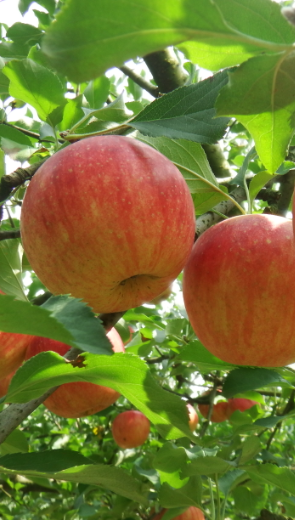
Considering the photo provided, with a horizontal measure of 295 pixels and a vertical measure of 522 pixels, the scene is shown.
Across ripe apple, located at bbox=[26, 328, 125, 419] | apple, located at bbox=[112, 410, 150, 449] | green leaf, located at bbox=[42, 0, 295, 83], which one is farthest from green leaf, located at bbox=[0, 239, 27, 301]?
apple, located at bbox=[112, 410, 150, 449]

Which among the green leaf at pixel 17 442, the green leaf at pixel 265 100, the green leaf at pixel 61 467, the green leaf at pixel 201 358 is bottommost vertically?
the green leaf at pixel 17 442

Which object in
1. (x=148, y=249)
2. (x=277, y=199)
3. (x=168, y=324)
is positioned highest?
(x=148, y=249)

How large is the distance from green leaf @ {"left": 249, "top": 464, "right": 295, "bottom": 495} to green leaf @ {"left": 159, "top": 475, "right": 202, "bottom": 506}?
220 millimetres

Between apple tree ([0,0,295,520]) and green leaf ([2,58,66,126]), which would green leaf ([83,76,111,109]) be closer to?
apple tree ([0,0,295,520])

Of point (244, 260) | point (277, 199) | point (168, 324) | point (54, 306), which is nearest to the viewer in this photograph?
point (54, 306)

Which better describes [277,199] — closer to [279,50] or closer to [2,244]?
[2,244]

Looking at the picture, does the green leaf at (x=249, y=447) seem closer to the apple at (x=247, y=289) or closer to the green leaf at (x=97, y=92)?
the apple at (x=247, y=289)

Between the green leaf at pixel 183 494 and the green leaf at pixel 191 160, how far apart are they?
0.94 m

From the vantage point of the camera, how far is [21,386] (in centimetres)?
103

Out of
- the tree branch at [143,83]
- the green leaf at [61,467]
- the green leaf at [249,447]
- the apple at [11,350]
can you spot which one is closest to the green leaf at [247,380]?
the green leaf at [249,447]

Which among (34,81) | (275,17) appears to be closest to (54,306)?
(275,17)

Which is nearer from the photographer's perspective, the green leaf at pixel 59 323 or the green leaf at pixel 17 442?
the green leaf at pixel 59 323

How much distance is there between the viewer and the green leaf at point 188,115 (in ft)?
3.29

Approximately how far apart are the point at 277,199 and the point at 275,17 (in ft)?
3.67
